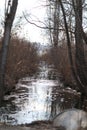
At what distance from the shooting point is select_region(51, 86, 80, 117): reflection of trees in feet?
46.4

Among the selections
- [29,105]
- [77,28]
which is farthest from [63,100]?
[77,28]

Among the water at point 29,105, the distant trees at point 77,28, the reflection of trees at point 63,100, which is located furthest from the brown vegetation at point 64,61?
the distant trees at point 77,28

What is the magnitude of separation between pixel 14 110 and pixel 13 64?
23.2 feet

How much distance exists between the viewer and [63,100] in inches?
646

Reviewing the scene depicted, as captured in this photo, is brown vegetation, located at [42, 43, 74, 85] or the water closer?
the water

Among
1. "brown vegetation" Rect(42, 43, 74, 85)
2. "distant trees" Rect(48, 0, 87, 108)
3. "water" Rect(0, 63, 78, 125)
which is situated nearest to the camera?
"water" Rect(0, 63, 78, 125)

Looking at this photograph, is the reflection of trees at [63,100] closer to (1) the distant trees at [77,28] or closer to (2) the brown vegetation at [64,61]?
Answer: (1) the distant trees at [77,28]

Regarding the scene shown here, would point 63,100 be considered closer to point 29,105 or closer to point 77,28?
point 29,105

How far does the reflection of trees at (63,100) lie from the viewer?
14141 millimetres

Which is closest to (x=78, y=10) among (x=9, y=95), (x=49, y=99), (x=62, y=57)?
(x=49, y=99)

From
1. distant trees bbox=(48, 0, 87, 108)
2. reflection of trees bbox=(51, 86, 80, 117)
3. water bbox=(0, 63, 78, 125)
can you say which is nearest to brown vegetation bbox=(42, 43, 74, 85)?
water bbox=(0, 63, 78, 125)

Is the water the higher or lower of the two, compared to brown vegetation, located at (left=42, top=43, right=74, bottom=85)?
lower

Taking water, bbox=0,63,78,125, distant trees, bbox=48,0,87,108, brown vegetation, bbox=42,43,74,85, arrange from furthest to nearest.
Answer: brown vegetation, bbox=42,43,74,85
distant trees, bbox=48,0,87,108
water, bbox=0,63,78,125

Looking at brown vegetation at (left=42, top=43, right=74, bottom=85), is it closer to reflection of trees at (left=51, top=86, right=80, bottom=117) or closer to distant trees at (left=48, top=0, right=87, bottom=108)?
reflection of trees at (left=51, top=86, right=80, bottom=117)
